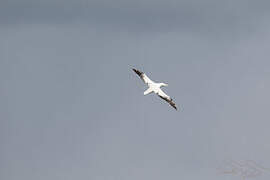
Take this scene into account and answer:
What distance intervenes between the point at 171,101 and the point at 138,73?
1359 centimetres

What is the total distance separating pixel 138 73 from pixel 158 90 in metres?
8.84

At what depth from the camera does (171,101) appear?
168500 mm

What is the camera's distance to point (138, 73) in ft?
570

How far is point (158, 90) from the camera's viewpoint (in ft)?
555

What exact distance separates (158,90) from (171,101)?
4958mm
